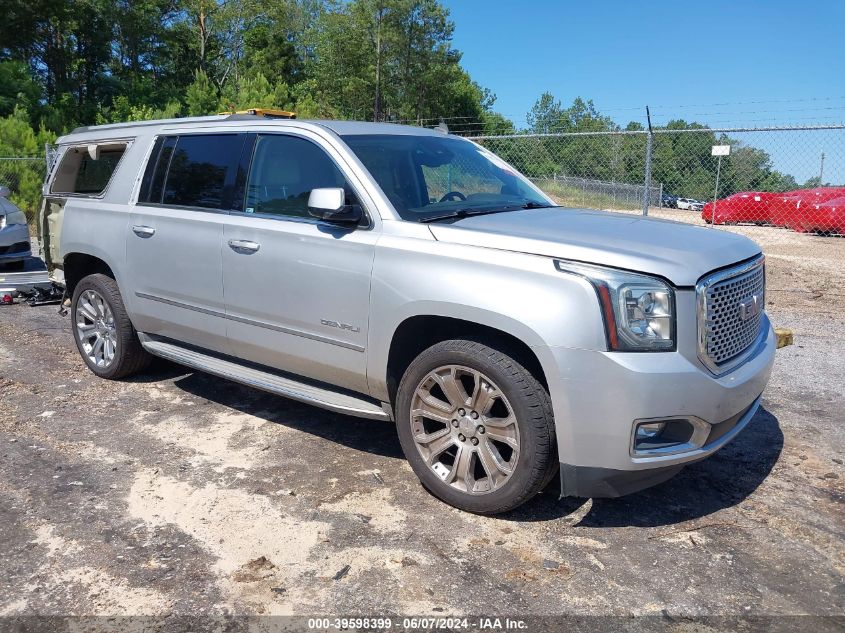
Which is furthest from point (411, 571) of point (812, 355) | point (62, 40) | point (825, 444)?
point (62, 40)

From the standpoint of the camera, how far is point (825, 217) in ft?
53.1

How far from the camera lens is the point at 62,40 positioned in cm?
3531

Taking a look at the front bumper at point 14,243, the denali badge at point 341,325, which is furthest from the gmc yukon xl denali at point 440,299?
the front bumper at point 14,243

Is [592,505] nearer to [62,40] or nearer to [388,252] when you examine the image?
[388,252]

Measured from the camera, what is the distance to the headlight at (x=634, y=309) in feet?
9.83

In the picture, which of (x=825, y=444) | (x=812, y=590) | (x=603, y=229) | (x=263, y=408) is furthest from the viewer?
(x=263, y=408)

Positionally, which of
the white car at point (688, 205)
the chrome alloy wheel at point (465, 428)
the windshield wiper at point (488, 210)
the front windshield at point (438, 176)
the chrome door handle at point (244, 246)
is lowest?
the chrome alloy wheel at point (465, 428)

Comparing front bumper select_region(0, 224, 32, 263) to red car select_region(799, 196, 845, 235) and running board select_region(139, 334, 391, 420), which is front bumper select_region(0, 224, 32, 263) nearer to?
running board select_region(139, 334, 391, 420)

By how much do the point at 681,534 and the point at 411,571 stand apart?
4.26ft

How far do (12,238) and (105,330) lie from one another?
3581 mm

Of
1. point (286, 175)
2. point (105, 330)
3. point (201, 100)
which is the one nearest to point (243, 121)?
point (286, 175)

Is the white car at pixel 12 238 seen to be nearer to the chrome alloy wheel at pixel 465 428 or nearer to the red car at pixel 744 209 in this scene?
the chrome alloy wheel at pixel 465 428

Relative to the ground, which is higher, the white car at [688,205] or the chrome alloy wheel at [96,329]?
the white car at [688,205]

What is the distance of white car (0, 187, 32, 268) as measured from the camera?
821 centimetres
